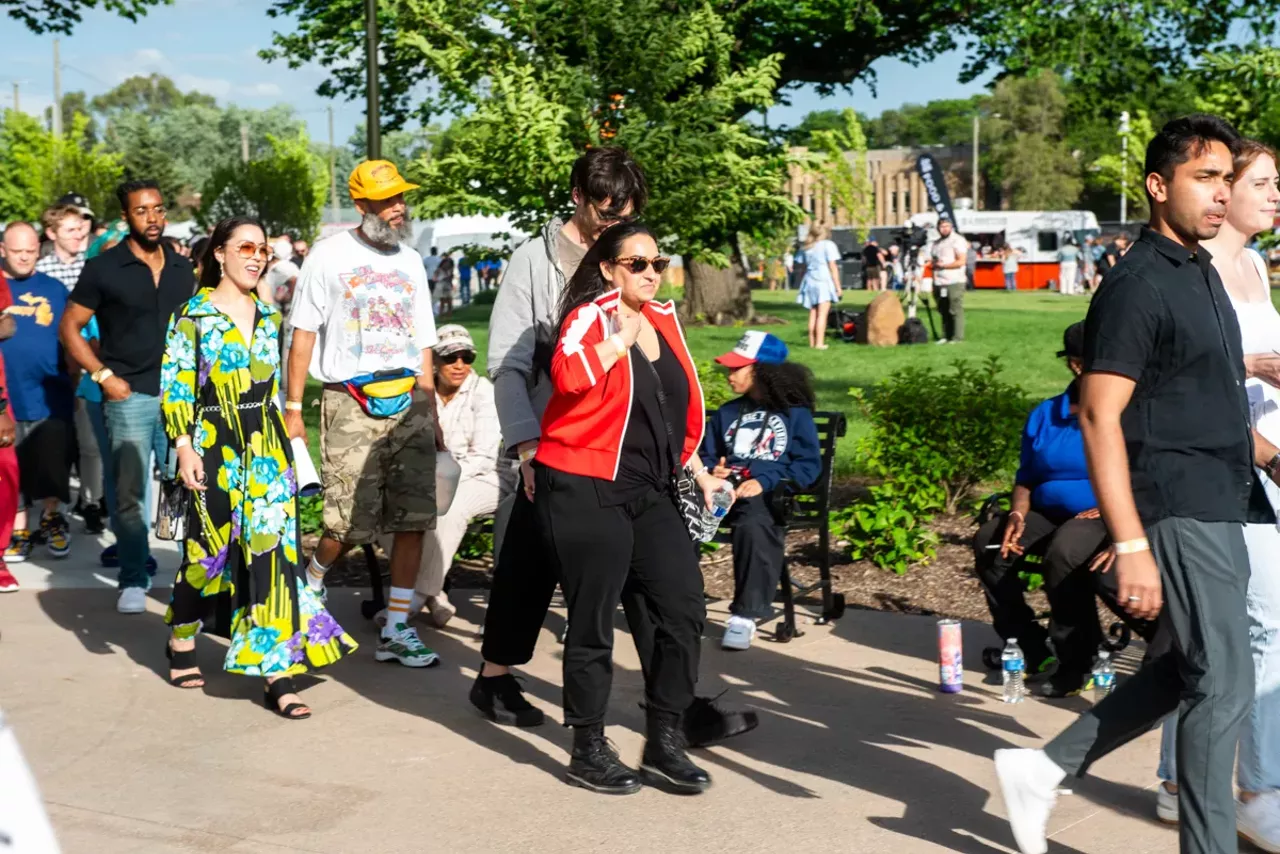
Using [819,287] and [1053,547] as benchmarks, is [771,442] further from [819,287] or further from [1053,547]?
[819,287]

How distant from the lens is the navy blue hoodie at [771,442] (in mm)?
7172

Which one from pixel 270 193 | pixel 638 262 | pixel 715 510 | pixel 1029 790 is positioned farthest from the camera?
pixel 270 193

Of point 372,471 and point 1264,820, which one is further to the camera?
point 372,471

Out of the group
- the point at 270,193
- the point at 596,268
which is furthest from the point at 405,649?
the point at 270,193

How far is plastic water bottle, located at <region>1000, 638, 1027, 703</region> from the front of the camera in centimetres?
602

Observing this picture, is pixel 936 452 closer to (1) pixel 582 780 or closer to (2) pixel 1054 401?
(2) pixel 1054 401

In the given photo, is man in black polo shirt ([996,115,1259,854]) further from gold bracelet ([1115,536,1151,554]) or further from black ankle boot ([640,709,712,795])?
black ankle boot ([640,709,712,795])

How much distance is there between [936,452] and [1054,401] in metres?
2.52

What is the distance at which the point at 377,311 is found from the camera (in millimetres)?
6574

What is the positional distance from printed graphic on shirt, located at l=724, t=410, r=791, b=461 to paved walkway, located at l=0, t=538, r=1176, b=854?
805 mm

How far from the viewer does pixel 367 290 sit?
6.57 m

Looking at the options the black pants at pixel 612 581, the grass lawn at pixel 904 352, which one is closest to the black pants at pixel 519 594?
the black pants at pixel 612 581

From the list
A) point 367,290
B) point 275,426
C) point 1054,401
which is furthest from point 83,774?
point 1054,401

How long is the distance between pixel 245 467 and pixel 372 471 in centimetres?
68
